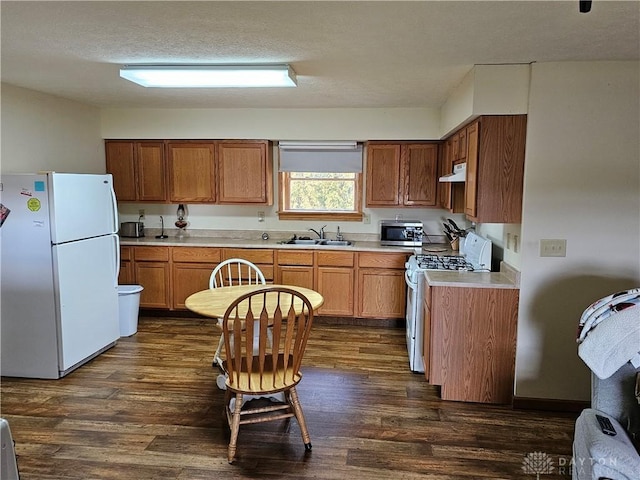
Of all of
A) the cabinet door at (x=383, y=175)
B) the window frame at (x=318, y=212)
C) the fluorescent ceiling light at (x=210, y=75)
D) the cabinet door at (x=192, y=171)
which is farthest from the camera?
the window frame at (x=318, y=212)

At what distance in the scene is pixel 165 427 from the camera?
275cm

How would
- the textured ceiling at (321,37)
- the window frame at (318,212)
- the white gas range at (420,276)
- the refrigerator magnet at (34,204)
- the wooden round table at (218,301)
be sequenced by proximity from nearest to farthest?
the textured ceiling at (321,37), the wooden round table at (218,301), the refrigerator magnet at (34,204), the white gas range at (420,276), the window frame at (318,212)

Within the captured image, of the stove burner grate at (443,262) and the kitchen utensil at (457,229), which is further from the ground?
the kitchen utensil at (457,229)

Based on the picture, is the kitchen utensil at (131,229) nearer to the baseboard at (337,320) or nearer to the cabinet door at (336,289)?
the baseboard at (337,320)

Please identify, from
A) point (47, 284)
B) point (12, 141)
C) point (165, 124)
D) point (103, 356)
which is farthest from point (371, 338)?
point (12, 141)

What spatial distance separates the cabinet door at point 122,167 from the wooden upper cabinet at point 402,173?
8.54 ft

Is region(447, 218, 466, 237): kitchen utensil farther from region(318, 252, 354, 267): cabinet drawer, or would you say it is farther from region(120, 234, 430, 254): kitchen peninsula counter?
region(318, 252, 354, 267): cabinet drawer

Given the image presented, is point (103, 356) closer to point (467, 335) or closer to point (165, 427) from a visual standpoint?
point (165, 427)

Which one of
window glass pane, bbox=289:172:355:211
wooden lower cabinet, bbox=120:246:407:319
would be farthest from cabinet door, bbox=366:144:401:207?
wooden lower cabinet, bbox=120:246:407:319

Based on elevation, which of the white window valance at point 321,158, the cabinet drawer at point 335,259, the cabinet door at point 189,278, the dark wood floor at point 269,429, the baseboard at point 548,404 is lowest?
the dark wood floor at point 269,429

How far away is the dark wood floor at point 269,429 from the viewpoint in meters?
2.37

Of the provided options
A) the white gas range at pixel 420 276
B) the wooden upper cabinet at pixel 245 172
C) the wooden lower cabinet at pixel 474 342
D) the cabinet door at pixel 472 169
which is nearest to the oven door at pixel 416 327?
the white gas range at pixel 420 276

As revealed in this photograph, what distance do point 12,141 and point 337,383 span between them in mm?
3188

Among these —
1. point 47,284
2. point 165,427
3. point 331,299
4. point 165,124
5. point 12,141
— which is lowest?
point 165,427
